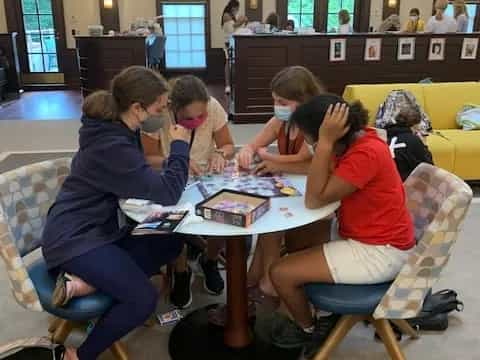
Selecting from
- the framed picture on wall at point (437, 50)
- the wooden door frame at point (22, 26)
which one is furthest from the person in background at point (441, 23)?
the wooden door frame at point (22, 26)

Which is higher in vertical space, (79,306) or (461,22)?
(461,22)

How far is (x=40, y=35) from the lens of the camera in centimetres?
950

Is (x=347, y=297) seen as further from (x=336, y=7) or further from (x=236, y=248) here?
(x=336, y=7)

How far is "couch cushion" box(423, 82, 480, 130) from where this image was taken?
414cm

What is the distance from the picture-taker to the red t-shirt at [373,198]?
160cm

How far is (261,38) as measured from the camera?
5902mm

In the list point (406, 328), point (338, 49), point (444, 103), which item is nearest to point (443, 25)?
point (338, 49)

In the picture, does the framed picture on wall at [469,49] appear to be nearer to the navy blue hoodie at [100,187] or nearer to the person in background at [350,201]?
the person in background at [350,201]

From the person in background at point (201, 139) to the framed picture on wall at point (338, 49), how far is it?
4.09 m

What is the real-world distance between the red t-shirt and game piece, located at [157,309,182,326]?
91 centimetres

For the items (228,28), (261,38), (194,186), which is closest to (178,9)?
(228,28)

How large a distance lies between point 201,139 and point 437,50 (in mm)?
4905

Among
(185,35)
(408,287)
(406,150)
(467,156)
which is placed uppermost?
(185,35)

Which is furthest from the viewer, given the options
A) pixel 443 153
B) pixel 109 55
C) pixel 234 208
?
pixel 109 55
